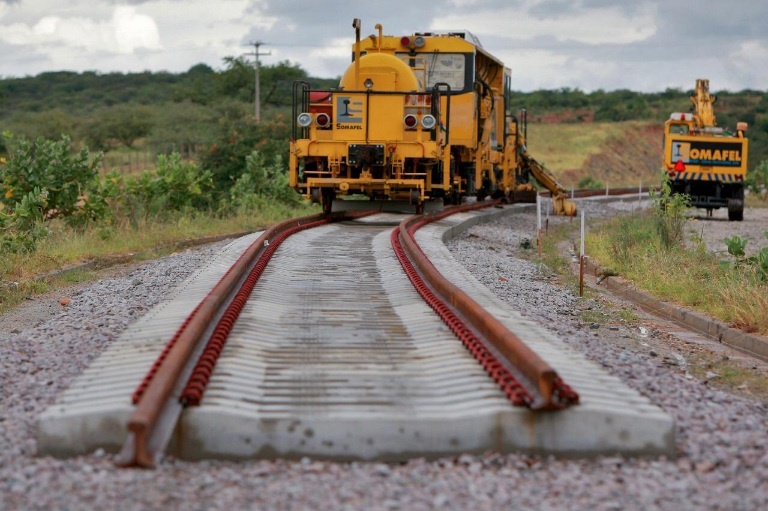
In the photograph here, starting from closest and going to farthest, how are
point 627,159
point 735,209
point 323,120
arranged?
point 323,120
point 735,209
point 627,159

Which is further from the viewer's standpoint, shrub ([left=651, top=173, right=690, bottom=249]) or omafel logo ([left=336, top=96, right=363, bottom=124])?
omafel logo ([left=336, top=96, right=363, bottom=124])

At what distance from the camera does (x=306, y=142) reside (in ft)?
62.3

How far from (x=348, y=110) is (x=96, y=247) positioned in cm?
512

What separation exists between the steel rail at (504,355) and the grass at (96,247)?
573cm

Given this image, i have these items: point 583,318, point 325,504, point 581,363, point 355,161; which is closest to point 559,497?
point 325,504

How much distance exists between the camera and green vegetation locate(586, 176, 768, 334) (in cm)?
1087

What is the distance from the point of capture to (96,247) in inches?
687

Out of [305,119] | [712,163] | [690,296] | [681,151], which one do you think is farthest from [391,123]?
[712,163]

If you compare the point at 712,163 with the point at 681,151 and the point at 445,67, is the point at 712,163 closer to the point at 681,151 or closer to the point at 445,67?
the point at 681,151

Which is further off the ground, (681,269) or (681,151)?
(681,151)

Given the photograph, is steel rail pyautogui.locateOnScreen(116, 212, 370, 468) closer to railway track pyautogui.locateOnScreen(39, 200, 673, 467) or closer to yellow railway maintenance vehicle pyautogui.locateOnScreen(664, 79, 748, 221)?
railway track pyautogui.locateOnScreen(39, 200, 673, 467)

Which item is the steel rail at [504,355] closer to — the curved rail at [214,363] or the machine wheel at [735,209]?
the curved rail at [214,363]

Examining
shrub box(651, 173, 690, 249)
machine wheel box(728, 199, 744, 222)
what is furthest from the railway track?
machine wheel box(728, 199, 744, 222)

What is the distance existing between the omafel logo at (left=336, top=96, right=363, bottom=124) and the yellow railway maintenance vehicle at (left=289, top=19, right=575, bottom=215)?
0.02 m
